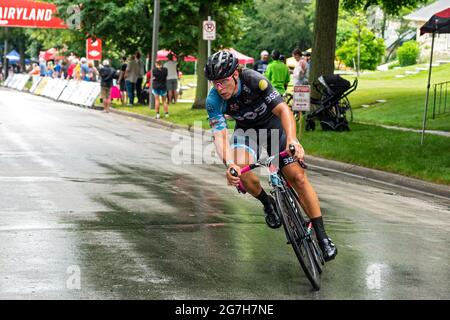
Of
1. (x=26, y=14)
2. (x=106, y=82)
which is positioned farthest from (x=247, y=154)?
(x=26, y=14)

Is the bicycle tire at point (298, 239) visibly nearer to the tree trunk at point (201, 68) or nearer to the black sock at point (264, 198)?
the black sock at point (264, 198)

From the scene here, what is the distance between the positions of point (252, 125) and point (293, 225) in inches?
44.4

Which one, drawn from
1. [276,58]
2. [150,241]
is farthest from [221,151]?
[276,58]

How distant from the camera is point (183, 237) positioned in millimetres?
9828

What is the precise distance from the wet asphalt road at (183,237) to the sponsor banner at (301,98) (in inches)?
173

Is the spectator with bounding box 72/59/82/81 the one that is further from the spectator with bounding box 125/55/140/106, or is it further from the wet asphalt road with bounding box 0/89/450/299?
the wet asphalt road with bounding box 0/89/450/299

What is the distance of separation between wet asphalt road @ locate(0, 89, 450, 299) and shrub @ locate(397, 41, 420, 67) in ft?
162

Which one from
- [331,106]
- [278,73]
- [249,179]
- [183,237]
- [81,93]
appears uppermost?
[249,179]

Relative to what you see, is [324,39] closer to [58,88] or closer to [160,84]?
[160,84]

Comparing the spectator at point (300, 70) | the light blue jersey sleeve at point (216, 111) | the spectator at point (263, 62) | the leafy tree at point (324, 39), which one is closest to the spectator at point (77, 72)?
the spectator at point (263, 62)

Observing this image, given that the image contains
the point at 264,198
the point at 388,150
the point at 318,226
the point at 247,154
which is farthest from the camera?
the point at 388,150

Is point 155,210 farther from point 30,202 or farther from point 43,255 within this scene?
point 43,255
